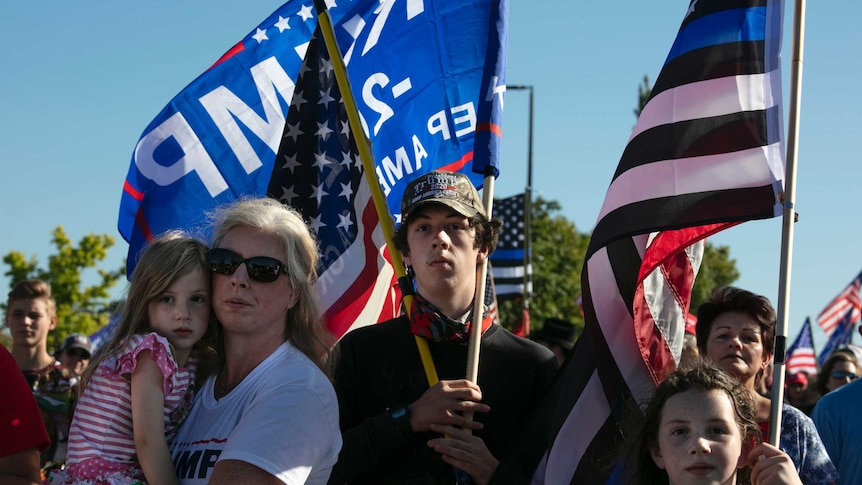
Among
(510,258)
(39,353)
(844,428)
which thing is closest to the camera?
(844,428)

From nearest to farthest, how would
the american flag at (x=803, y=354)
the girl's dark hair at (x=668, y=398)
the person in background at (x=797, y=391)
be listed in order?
the girl's dark hair at (x=668, y=398) < the person in background at (x=797, y=391) < the american flag at (x=803, y=354)

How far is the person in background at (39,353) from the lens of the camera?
733cm

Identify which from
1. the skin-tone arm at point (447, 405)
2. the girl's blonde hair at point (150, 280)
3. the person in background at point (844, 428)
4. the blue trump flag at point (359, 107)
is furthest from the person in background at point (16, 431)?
the person in background at point (844, 428)

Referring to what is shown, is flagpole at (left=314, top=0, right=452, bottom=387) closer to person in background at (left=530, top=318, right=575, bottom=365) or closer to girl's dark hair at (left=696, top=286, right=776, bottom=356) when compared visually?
girl's dark hair at (left=696, top=286, right=776, bottom=356)

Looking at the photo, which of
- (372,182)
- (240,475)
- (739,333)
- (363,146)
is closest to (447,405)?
(240,475)

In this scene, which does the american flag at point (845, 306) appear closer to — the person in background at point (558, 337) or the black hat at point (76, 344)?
the person in background at point (558, 337)

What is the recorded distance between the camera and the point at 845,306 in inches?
730

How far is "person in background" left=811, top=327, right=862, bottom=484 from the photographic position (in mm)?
4664

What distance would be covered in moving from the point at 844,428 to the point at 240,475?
10.1ft

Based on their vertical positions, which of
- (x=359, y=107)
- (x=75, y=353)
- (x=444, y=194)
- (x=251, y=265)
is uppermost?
(x=359, y=107)

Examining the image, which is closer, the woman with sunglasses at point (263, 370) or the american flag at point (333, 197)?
the woman with sunglasses at point (263, 370)

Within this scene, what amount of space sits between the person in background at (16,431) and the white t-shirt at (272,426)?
65 cm

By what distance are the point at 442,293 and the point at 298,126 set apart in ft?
5.75

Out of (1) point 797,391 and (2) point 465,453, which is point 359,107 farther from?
(1) point 797,391
